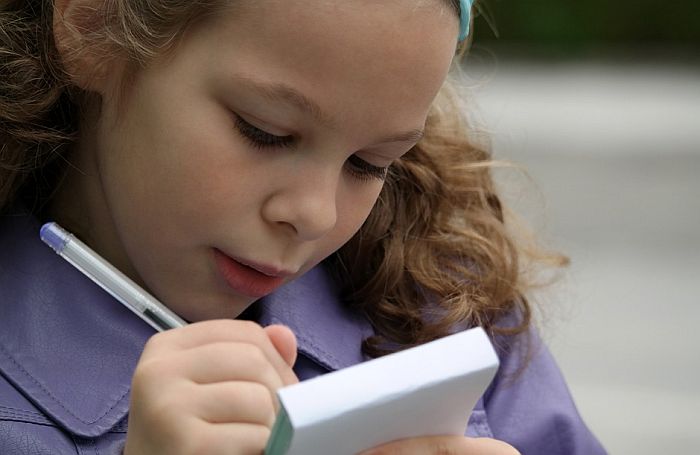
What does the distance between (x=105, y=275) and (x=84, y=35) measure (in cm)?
22

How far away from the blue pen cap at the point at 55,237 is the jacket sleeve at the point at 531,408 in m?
0.50

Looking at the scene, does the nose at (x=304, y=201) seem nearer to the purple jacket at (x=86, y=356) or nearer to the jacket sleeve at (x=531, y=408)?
the purple jacket at (x=86, y=356)

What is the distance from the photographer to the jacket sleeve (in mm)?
1373

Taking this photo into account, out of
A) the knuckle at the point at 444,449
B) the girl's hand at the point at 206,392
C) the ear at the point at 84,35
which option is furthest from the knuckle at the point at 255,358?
the ear at the point at 84,35

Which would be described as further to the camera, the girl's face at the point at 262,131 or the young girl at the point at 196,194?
the girl's face at the point at 262,131

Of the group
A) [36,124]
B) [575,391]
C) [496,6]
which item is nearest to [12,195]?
[36,124]

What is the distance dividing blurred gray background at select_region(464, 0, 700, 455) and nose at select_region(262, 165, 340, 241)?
0.58 meters

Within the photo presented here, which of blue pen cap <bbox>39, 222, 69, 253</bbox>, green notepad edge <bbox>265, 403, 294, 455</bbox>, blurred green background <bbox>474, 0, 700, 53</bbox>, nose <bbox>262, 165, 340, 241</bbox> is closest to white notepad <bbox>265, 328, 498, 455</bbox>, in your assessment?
green notepad edge <bbox>265, 403, 294, 455</bbox>

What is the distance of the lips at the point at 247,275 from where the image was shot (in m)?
1.13

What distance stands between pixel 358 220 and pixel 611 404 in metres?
2.05

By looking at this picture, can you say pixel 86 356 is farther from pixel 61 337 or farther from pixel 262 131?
pixel 262 131

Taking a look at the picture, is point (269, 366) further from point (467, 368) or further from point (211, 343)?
point (467, 368)

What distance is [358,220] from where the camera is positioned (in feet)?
3.91

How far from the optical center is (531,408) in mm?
1388
